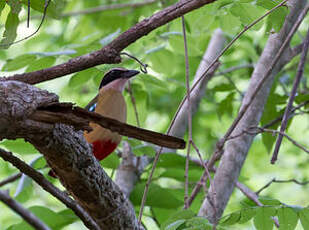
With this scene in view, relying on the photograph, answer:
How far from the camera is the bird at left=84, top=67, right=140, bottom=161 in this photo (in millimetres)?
3336

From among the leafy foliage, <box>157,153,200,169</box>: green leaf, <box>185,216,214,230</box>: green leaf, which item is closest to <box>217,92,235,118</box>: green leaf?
the leafy foliage

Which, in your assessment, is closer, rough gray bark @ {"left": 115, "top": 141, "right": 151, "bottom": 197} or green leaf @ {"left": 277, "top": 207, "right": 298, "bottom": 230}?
green leaf @ {"left": 277, "top": 207, "right": 298, "bottom": 230}

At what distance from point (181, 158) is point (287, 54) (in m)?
1.12

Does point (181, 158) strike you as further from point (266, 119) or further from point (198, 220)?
point (198, 220)

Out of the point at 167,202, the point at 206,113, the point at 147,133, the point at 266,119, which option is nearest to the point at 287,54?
the point at 266,119

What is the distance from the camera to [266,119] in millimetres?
3830

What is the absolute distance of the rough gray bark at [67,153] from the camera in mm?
1634

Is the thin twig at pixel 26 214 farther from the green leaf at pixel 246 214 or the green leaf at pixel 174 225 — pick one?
the green leaf at pixel 246 214

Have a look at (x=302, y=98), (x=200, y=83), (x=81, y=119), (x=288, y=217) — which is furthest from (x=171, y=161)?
(x=81, y=119)

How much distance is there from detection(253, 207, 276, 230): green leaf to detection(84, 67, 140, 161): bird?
1274 millimetres

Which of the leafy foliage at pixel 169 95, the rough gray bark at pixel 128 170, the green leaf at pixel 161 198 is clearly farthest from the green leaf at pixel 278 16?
the rough gray bark at pixel 128 170

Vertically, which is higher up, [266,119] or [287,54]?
[287,54]

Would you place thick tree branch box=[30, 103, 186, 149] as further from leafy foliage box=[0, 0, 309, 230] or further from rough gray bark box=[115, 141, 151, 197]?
rough gray bark box=[115, 141, 151, 197]

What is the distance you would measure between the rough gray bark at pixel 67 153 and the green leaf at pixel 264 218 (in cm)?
59
